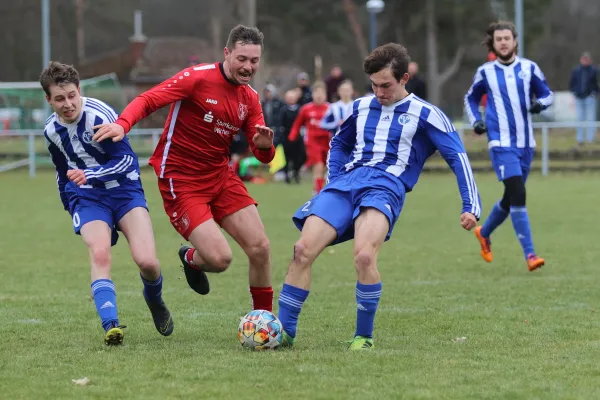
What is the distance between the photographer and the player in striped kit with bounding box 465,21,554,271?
9859mm

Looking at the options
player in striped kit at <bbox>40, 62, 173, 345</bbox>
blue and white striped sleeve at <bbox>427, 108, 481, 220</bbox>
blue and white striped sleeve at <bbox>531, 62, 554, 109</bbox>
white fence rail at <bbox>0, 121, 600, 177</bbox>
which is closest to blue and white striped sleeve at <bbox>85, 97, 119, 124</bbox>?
player in striped kit at <bbox>40, 62, 173, 345</bbox>

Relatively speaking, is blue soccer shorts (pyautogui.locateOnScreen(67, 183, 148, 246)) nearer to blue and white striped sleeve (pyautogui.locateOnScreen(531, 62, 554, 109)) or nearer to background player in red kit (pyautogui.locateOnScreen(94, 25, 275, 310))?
background player in red kit (pyautogui.locateOnScreen(94, 25, 275, 310))

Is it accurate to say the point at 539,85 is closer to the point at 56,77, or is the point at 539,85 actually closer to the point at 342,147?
the point at 342,147

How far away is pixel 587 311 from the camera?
7.61 m

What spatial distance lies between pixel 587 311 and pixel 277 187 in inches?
539

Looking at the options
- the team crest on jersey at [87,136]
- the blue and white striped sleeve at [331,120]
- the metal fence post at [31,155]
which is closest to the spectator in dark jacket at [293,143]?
the blue and white striped sleeve at [331,120]

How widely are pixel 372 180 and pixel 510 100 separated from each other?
13.2ft

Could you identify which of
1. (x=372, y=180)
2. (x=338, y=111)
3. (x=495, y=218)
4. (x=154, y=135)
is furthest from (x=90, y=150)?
(x=154, y=135)

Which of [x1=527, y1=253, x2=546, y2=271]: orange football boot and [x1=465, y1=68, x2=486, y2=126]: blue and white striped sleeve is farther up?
[x1=465, y1=68, x2=486, y2=126]: blue and white striped sleeve

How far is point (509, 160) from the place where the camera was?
32.5 feet

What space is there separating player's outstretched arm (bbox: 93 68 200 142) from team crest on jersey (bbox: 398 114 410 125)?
1.28 meters

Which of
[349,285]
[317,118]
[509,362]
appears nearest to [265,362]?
[509,362]

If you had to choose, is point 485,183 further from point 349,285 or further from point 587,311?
point 587,311

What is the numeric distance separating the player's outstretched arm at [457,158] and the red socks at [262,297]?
139cm
